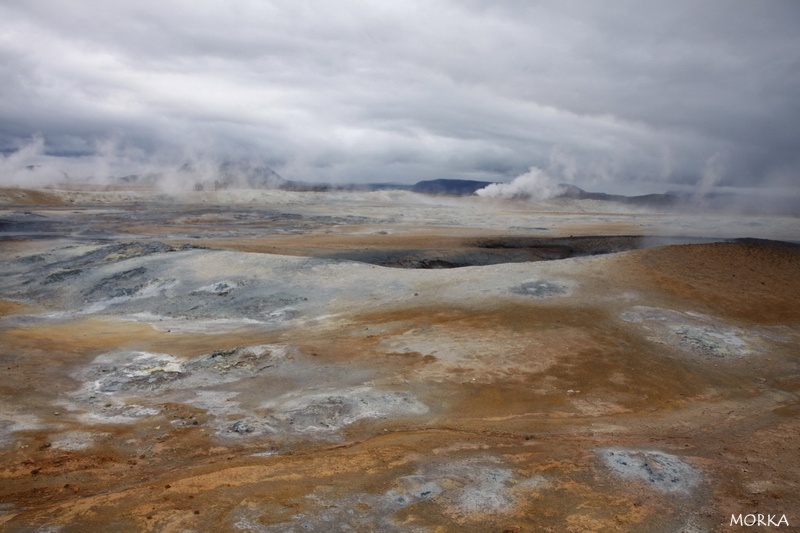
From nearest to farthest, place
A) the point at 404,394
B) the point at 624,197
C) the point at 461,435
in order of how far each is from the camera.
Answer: the point at 461,435
the point at 404,394
the point at 624,197

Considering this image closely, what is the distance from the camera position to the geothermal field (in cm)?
618

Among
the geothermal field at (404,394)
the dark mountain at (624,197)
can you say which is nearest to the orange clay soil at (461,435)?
the geothermal field at (404,394)

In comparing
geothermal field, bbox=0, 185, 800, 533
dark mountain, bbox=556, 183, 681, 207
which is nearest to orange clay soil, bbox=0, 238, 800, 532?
geothermal field, bbox=0, 185, 800, 533

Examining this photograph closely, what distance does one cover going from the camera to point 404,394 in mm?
9617

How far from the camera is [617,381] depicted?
10.4 metres

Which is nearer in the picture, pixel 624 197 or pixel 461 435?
pixel 461 435

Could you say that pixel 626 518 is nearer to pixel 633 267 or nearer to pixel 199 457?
pixel 199 457

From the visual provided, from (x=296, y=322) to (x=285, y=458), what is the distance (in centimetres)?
781

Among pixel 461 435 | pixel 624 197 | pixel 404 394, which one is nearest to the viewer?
pixel 461 435

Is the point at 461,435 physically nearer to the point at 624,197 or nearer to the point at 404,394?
the point at 404,394

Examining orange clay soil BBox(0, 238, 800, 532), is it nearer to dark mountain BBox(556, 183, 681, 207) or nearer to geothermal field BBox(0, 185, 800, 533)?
geothermal field BBox(0, 185, 800, 533)

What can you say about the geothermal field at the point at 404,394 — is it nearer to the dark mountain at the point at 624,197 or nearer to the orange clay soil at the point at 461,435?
the orange clay soil at the point at 461,435

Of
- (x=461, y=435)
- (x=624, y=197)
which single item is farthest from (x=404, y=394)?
(x=624, y=197)

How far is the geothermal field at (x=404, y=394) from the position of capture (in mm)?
6184
